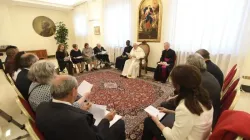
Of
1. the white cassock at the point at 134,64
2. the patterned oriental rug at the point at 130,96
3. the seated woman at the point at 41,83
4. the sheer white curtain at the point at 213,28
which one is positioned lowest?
the patterned oriental rug at the point at 130,96

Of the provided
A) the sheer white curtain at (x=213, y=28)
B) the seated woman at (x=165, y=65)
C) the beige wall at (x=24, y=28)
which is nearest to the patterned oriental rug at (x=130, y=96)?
the seated woman at (x=165, y=65)

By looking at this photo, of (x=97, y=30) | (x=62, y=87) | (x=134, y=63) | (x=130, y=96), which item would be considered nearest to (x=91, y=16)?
(x=97, y=30)

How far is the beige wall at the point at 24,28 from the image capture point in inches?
248

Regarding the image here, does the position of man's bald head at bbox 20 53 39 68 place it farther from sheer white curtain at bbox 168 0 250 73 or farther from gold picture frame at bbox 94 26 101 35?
gold picture frame at bbox 94 26 101 35

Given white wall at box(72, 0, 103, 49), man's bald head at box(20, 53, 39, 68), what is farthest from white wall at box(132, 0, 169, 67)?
man's bald head at box(20, 53, 39, 68)

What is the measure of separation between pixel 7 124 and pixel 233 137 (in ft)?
9.37

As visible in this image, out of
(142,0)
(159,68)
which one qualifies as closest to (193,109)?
(159,68)

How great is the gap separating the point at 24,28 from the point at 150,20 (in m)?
6.91

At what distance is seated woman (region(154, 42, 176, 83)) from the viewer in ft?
12.8

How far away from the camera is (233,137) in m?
0.61

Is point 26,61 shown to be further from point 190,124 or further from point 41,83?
point 190,124

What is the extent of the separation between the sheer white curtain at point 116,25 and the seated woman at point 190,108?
15.7 ft

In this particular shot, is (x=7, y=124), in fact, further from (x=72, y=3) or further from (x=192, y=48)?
(x=72, y=3)

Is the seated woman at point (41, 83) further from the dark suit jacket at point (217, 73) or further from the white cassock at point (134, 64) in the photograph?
the white cassock at point (134, 64)
